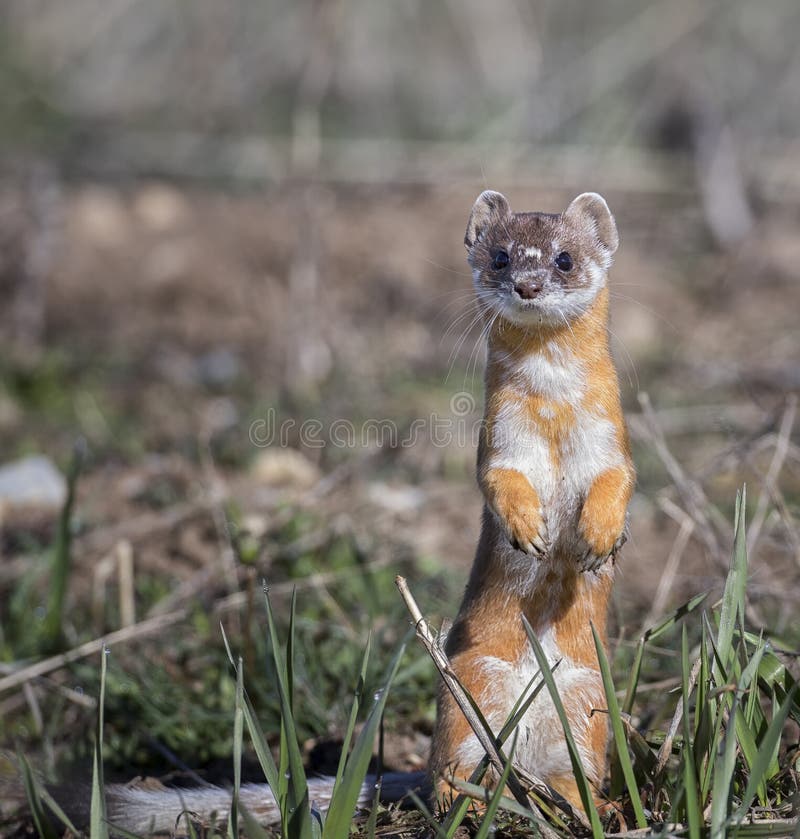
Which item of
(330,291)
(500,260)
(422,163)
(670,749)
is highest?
(422,163)

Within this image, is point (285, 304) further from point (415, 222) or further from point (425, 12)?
point (425, 12)

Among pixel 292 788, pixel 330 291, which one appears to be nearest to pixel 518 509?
pixel 292 788

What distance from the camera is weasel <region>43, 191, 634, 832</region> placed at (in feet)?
8.04

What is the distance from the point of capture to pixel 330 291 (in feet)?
24.2

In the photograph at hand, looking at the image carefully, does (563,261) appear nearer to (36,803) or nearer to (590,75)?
(36,803)

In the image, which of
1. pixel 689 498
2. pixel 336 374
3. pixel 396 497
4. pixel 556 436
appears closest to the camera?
pixel 556 436

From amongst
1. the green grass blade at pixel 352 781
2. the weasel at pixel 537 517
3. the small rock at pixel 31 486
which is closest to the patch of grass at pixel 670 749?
the green grass blade at pixel 352 781

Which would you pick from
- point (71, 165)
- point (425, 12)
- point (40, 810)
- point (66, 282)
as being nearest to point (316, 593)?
point (40, 810)

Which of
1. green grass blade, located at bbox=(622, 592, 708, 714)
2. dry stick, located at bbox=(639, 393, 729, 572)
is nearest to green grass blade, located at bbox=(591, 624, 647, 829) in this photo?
green grass blade, located at bbox=(622, 592, 708, 714)

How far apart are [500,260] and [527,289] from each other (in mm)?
189

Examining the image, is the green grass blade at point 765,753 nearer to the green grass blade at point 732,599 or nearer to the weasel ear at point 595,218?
the green grass blade at point 732,599

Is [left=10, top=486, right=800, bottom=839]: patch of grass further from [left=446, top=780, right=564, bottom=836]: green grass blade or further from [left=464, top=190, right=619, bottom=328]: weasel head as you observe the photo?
[left=464, top=190, right=619, bottom=328]: weasel head

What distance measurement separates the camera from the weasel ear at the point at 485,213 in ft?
8.89

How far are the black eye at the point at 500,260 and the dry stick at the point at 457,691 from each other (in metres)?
0.81
